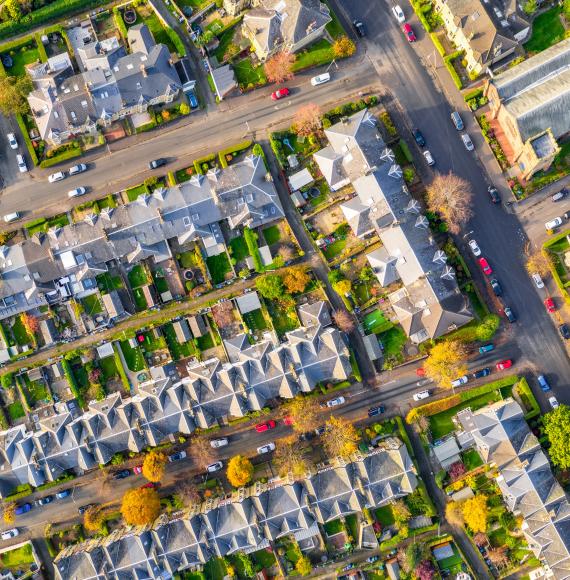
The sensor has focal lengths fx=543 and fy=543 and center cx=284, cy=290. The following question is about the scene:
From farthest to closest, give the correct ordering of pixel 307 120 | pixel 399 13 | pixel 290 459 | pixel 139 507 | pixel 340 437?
pixel 399 13, pixel 307 120, pixel 290 459, pixel 340 437, pixel 139 507

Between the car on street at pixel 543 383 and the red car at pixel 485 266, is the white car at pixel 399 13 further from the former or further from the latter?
the car on street at pixel 543 383

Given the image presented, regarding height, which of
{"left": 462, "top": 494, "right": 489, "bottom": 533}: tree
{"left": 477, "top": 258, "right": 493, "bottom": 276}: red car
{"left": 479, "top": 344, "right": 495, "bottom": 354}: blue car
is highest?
{"left": 477, "top": 258, "right": 493, "bottom": 276}: red car

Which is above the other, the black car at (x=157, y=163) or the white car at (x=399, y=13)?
the white car at (x=399, y=13)

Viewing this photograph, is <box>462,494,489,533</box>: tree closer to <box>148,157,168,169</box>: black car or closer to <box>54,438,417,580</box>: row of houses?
<box>54,438,417,580</box>: row of houses

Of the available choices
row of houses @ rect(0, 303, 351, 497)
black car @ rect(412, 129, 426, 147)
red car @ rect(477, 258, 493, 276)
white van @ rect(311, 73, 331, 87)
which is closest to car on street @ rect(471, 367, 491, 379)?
red car @ rect(477, 258, 493, 276)

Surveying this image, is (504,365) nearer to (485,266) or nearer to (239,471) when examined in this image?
(485,266)

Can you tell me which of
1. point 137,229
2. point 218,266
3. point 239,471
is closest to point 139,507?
point 239,471

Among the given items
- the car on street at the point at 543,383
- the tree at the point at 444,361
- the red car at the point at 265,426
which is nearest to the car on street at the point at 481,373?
the tree at the point at 444,361
